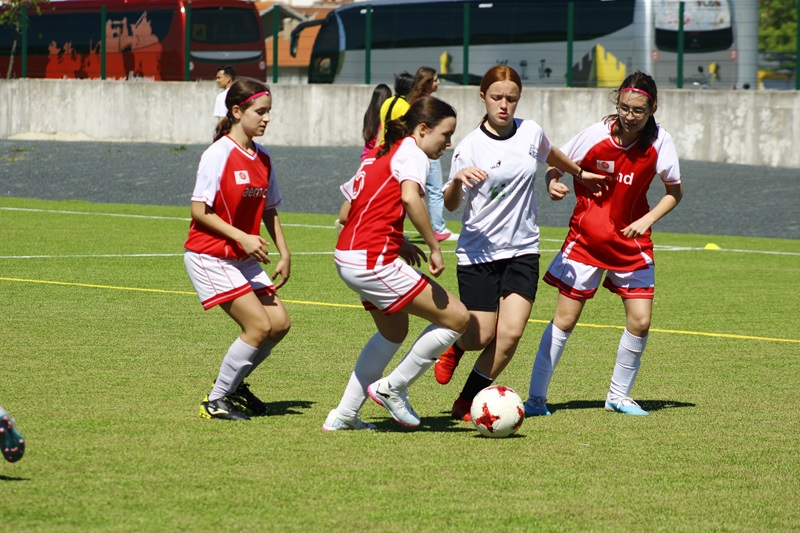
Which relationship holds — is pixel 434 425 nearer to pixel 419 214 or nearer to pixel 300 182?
pixel 419 214

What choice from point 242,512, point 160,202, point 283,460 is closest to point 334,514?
point 242,512

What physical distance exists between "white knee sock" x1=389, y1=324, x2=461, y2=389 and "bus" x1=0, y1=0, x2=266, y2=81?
27203 millimetres

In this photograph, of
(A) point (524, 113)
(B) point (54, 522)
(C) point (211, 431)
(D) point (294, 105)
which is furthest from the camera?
(D) point (294, 105)

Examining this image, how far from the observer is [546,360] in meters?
7.61

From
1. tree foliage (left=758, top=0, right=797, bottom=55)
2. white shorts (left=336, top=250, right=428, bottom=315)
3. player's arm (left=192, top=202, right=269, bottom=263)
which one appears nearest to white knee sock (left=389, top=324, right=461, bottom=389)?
white shorts (left=336, top=250, right=428, bottom=315)

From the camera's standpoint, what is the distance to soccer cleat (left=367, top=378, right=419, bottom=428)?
22.5 ft

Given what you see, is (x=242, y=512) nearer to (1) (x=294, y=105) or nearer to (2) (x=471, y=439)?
(2) (x=471, y=439)

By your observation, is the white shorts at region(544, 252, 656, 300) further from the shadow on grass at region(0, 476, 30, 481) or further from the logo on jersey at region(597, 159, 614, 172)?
the shadow on grass at region(0, 476, 30, 481)

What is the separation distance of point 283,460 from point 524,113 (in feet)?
72.1

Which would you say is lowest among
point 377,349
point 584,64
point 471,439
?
point 471,439

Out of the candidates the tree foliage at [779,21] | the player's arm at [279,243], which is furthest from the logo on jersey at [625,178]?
Result: the tree foliage at [779,21]

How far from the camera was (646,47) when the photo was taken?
2853 cm

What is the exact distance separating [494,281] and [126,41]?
95.2ft

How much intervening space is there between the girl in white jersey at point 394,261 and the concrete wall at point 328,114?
63.9ft
